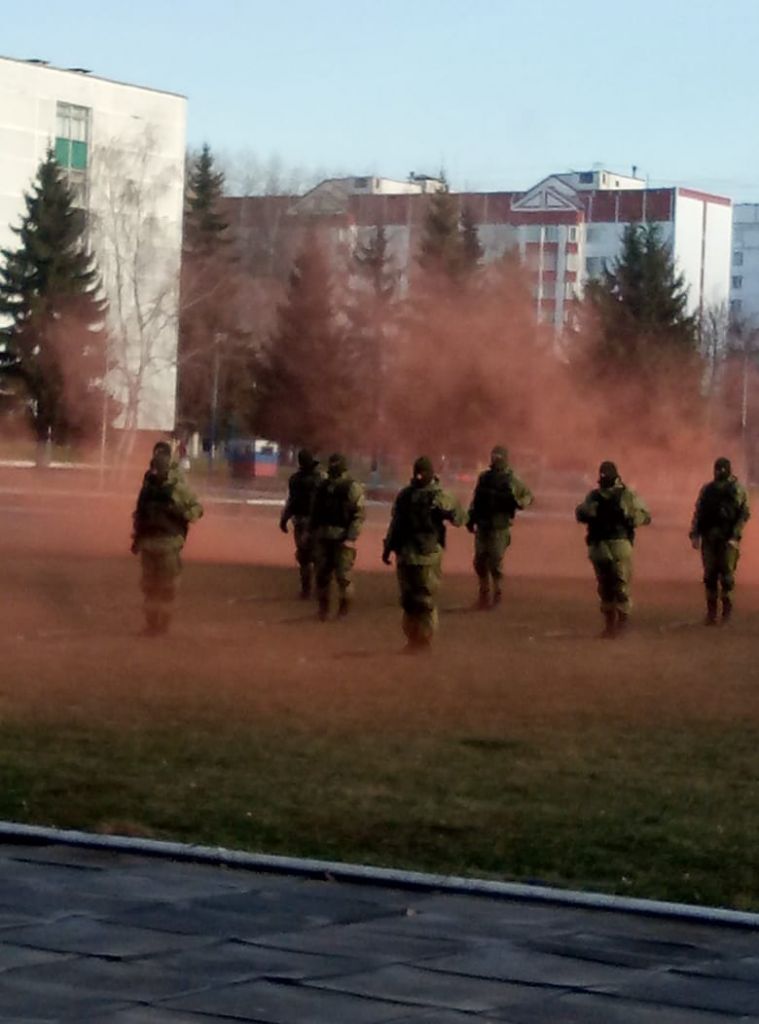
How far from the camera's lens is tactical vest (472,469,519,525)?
2431cm

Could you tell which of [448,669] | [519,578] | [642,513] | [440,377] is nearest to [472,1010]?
[448,669]

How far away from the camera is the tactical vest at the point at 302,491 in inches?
983

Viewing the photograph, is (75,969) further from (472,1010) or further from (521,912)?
(521,912)

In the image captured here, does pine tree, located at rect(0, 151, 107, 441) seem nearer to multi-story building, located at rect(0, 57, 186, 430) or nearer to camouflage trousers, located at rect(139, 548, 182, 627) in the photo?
multi-story building, located at rect(0, 57, 186, 430)

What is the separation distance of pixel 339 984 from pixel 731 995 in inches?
50.3

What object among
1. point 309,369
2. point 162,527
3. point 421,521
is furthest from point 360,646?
point 309,369

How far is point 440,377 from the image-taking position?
50.2 m

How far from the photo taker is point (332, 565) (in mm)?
22594

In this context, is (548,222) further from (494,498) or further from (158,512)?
(158,512)

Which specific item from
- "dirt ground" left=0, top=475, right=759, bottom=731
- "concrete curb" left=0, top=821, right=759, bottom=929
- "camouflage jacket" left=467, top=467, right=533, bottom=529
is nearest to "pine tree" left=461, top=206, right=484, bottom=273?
"dirt ground" left=0, top=475, right=759, bottom=731

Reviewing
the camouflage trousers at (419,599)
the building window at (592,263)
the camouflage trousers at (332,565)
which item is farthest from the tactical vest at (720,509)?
the building window at (592,263)

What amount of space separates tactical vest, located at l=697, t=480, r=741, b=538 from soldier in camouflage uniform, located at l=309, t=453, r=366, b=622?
377 centimetres

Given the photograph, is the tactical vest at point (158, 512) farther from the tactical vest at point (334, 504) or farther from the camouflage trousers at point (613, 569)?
the camouflage trousers at point (613, 569)

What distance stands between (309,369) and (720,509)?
3897 cm
